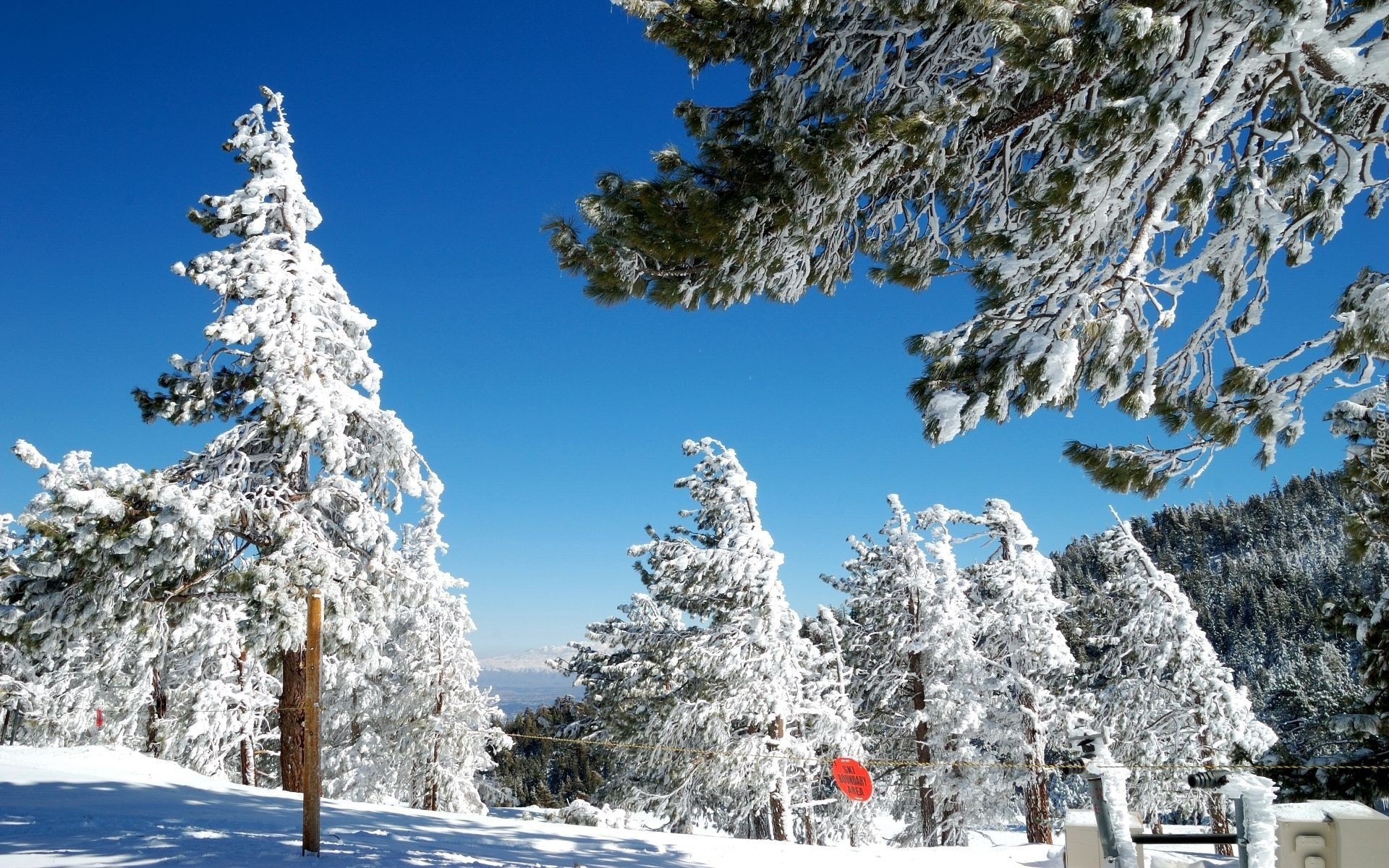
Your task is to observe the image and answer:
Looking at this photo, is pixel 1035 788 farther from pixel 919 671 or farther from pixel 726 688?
pixel 726 688

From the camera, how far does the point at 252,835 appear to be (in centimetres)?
732

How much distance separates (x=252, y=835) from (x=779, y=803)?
11.3 m

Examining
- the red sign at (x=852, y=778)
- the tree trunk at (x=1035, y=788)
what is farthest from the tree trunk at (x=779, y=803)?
the tree trunk at (x=1035, y=788)

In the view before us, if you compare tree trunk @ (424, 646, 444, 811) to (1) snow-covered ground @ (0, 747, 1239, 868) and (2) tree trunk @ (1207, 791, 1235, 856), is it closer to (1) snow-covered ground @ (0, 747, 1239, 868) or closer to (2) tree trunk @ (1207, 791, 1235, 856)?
(1) snow-covered ground @ (0, 747, 1239, 868)

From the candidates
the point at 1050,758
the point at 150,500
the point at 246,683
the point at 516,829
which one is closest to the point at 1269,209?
the point at 516,829

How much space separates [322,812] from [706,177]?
8.99 meters

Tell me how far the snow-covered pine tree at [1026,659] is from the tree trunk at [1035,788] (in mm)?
17

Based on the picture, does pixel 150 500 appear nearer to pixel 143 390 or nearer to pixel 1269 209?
pixel 143 390

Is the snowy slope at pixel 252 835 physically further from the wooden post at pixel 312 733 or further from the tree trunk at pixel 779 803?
the tree trunk at pixel 779 803

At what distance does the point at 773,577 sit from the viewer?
658 inches

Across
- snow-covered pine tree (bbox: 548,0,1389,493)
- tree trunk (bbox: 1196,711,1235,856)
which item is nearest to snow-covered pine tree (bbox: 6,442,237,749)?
snow-covered pine tree (bbox: 548,0,1389,493)

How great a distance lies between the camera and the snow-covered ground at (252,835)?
6371 millimetres

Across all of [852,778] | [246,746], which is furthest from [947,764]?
[246,746]

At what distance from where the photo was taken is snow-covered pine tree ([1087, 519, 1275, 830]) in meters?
17.6
